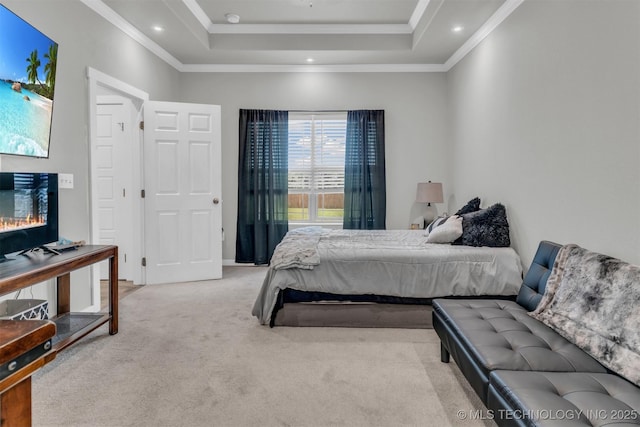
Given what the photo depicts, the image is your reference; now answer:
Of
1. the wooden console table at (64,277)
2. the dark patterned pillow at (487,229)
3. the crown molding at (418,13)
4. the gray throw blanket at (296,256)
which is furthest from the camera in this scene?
the crown molding at (418,13)

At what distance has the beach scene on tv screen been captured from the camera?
2246mm

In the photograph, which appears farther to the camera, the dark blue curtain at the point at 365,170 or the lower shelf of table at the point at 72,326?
the dark blue curtain at the point at 365,170

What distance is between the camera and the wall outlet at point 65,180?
2896 millimetres

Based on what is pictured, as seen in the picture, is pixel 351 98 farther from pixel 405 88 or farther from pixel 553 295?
pixel 553 295

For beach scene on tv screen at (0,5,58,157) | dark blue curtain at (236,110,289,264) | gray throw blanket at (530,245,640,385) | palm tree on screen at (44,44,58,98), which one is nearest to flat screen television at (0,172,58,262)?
beach scene on tv screen at (0,5,58,157)

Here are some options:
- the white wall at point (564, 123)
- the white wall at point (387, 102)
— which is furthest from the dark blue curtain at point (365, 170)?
the white wall at point (564, 123)

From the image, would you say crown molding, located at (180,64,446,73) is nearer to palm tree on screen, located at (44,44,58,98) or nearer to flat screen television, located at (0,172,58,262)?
palm tree on screen, located at (44,44,58,98)

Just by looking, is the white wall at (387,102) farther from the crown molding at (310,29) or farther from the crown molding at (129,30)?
the crown molding at (310,29)

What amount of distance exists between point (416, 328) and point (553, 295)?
1.13m

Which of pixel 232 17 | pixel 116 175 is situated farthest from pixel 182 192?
pixel 232 17

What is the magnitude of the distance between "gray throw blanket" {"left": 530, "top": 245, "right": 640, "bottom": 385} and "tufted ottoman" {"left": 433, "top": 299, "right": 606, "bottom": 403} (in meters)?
0.06

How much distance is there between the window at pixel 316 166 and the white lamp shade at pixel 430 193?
1.16m

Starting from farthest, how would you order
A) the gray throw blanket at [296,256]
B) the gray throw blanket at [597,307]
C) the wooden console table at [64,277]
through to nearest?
the gray throw blanket at [296,256], the wooden console table at [64,277], the gray throw blanket at [597,307]

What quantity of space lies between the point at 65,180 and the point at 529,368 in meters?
3.39
